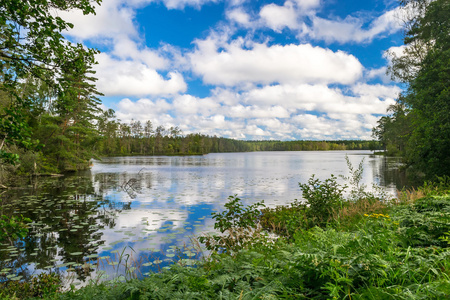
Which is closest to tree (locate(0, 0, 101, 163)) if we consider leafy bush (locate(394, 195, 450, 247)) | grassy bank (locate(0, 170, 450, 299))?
grassy bank (locate(0, 170, 450, 299))

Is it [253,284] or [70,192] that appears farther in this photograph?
[70,192]

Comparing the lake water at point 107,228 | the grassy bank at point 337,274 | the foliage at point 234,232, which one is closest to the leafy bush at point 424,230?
the grassy bank at point 337,274

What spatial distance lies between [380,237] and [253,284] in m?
1.75

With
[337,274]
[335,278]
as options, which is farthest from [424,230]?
[337,274]

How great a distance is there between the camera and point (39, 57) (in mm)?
4289

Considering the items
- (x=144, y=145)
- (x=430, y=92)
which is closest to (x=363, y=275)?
(x=430, y=92)

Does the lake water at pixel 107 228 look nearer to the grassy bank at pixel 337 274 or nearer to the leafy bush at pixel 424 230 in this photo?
the grassy bank at pixel 337 274

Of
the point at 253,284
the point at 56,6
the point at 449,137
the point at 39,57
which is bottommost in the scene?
the point at 253,284

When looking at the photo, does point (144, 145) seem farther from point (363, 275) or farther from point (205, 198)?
point (363, 275)

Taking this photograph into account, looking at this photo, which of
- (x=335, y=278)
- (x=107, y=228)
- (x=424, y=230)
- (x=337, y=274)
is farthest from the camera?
(x=107, y=228)

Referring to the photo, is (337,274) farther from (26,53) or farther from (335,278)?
(26,53)

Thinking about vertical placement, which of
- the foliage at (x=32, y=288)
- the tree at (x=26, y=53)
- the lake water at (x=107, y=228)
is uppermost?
the tree at (x=26, y=53)

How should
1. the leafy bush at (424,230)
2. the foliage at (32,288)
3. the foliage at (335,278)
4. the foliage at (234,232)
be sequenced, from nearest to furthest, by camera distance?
1. the foliage at (335,278)
2. the leafy bush at (424,230)
3. the foliage at (32,288)
4. the foliage at (234,232)

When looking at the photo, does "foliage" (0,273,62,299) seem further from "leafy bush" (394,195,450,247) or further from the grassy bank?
"leafy bush" (394,195,450,247)
